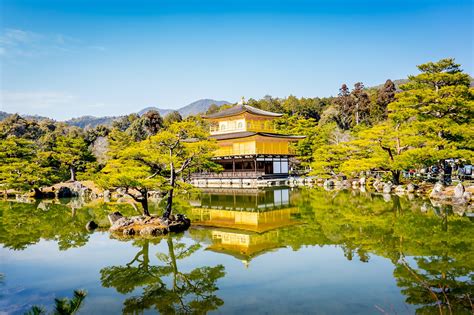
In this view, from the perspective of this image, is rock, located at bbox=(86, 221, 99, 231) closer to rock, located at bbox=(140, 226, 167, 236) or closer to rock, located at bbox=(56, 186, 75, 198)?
rock, located at bbox=(140, 226, 167, 236)

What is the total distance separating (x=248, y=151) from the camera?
3206 cm

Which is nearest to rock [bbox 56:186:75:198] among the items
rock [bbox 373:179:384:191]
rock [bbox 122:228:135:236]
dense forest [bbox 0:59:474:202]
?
dense forest [bbox 0:59:474:202]

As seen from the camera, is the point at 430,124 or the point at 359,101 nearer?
the point at 430,124

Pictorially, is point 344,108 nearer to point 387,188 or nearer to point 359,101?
point 359,101

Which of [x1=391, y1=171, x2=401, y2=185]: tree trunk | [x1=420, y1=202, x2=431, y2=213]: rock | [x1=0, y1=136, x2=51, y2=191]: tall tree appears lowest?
[x1=420, y1=202, x2=431, y2=213]: rock

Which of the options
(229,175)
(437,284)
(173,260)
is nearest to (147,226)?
(173,260)

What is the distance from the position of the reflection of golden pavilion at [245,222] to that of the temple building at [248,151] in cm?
987

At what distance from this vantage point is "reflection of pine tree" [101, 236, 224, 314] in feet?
19.1

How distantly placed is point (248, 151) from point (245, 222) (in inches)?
727

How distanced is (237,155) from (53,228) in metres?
→ 20.2

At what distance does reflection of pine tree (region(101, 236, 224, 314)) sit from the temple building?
21.6 metres

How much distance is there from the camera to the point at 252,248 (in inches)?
Result: 385

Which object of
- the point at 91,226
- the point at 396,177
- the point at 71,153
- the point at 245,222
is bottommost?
the point at 245,222

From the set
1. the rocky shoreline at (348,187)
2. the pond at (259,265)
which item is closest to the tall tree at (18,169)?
the rocky shoreline at (348,187)
